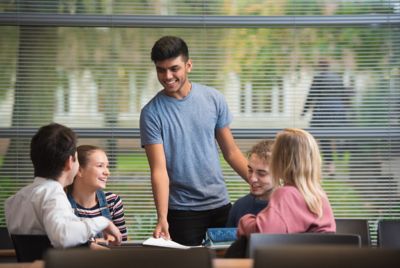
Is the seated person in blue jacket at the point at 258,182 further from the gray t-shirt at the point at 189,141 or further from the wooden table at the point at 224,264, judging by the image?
the wooden table at the point at 224,264

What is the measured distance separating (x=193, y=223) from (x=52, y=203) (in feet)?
4.84

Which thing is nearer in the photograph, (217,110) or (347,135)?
(217,110)

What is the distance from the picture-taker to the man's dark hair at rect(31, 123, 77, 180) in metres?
3.52

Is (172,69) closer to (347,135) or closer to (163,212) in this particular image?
(163,212)

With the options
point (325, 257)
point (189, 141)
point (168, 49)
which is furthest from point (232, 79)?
point (325, 257)

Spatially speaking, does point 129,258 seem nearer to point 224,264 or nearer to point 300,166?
point 224,264

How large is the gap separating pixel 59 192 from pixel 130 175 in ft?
8.57

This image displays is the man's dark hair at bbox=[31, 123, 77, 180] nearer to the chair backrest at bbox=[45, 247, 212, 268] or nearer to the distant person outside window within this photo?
the chair backrest at bbox=[45, 247, 212, 268]

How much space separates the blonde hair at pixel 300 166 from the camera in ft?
11.5

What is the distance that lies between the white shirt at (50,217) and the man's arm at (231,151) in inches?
58.7

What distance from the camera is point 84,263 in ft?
7.79

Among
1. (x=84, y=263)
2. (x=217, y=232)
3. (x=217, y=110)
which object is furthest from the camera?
(x=217, y=110)

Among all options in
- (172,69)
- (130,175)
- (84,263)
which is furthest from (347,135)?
(84,263)

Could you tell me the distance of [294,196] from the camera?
349 cm
